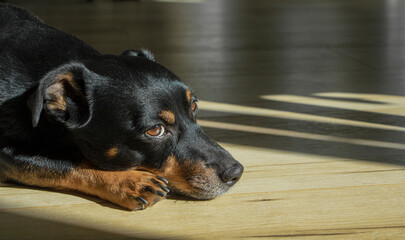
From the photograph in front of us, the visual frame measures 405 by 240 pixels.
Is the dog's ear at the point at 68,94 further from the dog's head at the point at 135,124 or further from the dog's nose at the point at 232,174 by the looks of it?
the dog's nose at the point at 232,174

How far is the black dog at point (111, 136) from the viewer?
2.00 m

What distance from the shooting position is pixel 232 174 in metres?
2.03

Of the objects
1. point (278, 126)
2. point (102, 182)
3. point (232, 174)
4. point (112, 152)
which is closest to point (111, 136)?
point (112, 152)

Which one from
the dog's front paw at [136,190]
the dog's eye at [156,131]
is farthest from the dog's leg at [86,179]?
the dog's eye at [156,131]

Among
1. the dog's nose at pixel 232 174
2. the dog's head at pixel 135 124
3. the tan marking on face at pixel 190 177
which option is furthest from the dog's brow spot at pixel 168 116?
the dog's nose at pixel 232 174

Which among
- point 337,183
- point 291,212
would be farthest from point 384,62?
point 291,212

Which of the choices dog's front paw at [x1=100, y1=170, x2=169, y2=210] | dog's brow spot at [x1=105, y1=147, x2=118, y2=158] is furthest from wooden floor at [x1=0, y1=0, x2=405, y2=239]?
dog's brow spot at [x1=105, y1=147, x2=118, y2=158]

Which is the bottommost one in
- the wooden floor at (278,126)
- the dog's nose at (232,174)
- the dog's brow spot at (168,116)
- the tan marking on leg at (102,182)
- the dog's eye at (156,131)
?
the wooden floor at (278,126)

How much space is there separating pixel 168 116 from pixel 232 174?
0.32 metres

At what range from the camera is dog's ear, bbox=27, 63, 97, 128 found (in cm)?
202

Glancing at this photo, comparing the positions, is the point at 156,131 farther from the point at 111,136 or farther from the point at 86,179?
the point at 86,179

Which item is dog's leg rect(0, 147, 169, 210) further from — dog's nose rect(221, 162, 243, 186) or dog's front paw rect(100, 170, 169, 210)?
dog's nose rect(221, 162, 243, 186)

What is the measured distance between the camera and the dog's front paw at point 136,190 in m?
1.99

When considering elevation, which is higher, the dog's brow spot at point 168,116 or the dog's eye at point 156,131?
the dog's brow spot at point 168,116
